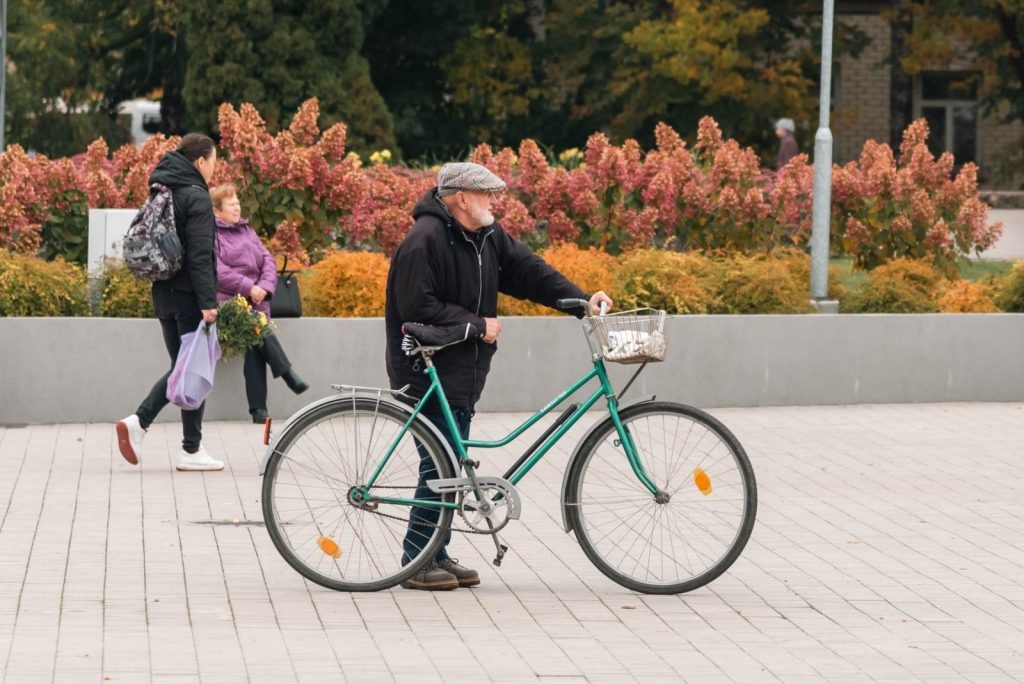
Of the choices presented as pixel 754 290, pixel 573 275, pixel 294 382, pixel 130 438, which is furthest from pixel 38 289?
pixel 754 290

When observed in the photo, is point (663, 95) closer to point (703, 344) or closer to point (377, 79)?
point (377, 79)

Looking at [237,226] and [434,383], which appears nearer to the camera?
[434,383]

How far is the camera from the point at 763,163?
3194 centimetres

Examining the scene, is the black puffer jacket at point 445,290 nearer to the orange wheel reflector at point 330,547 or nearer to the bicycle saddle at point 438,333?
the bicycle saddle at point 438,333

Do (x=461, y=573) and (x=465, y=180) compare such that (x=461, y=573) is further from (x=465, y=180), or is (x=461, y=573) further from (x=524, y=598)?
(x=465, y=180)

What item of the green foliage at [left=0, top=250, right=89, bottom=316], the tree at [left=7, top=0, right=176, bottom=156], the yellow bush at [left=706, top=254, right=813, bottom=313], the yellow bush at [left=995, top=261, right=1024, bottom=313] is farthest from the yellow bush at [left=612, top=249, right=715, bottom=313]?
the tree at [left=7, top=0, right=176, bottom=156]

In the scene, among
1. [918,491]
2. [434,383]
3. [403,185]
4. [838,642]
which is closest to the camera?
[838,642]

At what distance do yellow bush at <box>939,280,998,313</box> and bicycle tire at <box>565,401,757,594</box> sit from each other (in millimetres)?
6744

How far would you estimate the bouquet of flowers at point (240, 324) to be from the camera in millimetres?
10797

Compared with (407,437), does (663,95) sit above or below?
above

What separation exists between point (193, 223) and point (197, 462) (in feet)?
4.16

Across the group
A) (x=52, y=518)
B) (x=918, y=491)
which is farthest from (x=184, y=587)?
(x=918, y=491)

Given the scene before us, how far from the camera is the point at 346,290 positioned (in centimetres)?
1252

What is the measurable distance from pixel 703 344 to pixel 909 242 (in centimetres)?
256
